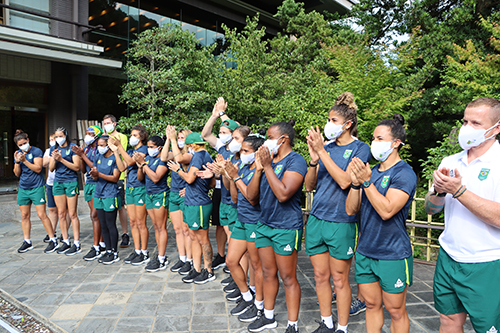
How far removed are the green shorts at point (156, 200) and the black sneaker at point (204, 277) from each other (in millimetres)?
1232

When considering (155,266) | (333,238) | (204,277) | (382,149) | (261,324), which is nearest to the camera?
(382,149)

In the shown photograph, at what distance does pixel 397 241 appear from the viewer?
2709 mm

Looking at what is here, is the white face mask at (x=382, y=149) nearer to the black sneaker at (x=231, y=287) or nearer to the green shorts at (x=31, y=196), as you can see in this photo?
the black sneaker at (x=231, y=287)

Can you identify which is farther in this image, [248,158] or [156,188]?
[156,188]

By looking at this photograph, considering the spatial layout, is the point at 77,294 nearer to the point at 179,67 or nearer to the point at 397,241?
the point at 397,241

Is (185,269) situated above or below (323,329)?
below

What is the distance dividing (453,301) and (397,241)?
1.77 feet

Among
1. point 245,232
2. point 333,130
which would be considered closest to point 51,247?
point 245,232

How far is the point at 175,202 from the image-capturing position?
17.2 feet

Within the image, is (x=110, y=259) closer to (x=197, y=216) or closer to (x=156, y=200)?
(x=156, y=200)

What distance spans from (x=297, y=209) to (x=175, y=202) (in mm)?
2456

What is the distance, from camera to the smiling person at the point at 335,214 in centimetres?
312

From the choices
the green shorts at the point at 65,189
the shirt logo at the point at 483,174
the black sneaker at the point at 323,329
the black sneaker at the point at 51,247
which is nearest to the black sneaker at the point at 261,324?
the black sneaker at the point at 323,329

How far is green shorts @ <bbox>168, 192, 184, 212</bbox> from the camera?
5.23 m
